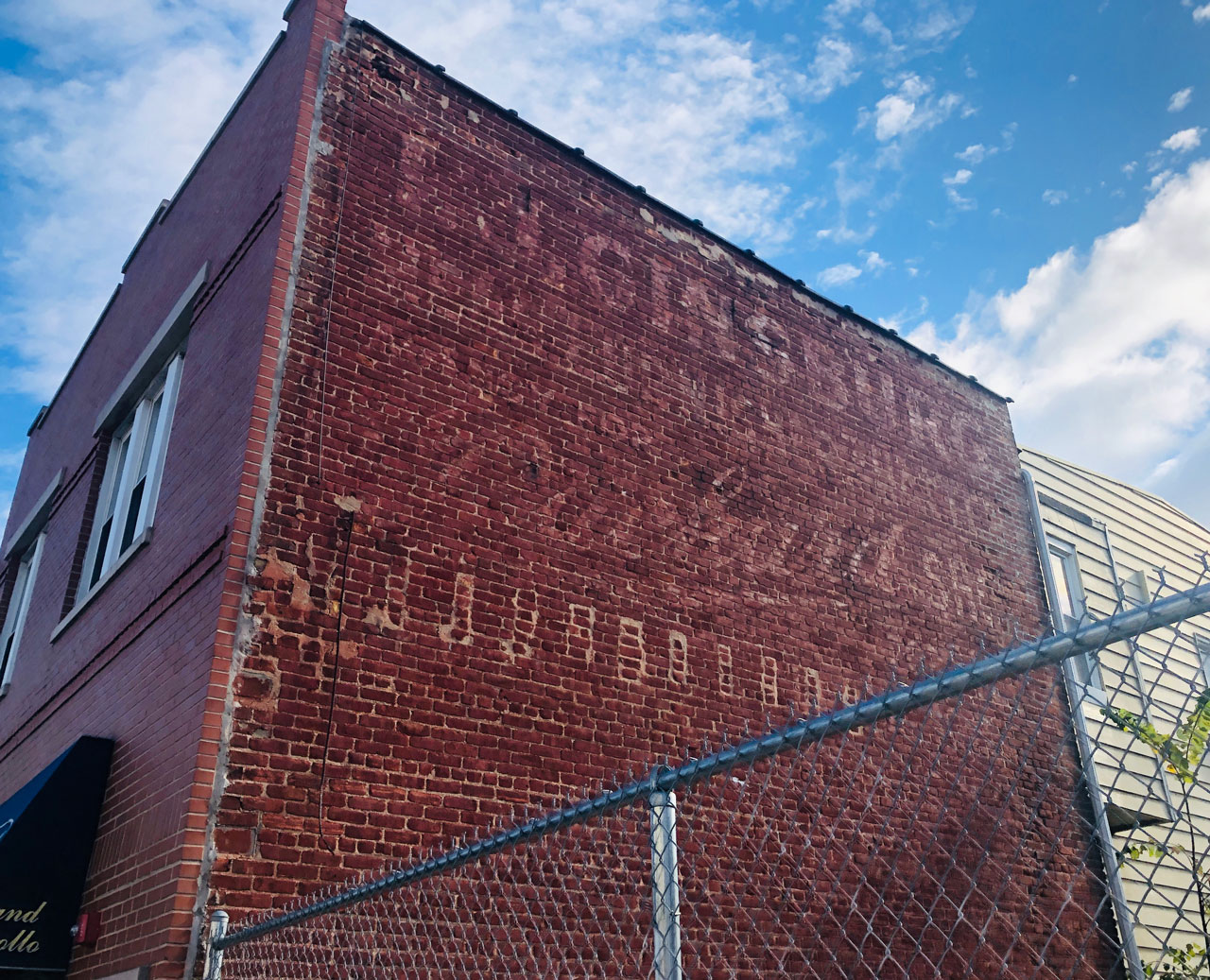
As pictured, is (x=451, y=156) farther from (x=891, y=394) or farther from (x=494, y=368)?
(x=891, y=394)

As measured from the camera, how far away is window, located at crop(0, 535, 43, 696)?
11562 mm

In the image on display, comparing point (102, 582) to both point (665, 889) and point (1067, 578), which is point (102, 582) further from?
point (1067, 578)

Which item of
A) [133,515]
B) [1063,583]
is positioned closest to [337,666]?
[133,515]

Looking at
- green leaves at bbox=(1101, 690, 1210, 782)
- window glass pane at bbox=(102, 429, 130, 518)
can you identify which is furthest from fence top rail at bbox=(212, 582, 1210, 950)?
window glass pane at bbox=(102, 429, 130, 518)

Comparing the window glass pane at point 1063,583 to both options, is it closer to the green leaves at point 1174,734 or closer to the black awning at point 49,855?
the green leaves at point 1174,734

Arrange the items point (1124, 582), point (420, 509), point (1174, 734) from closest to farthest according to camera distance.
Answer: point (1174, 734), point (420, 509), point (1124, 582)

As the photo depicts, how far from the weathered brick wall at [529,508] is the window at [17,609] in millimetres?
6509

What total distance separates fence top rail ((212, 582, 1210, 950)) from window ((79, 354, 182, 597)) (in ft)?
19.0

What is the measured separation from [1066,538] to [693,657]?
6876 millimetres

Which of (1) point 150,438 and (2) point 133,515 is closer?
(2) point 133,515

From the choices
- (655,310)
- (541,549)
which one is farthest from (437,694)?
(655,310)

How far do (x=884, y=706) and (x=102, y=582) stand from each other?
7.89 metres

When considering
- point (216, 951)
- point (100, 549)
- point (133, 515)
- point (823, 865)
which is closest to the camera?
point (216, 951)

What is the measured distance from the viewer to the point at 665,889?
9.46 ft
